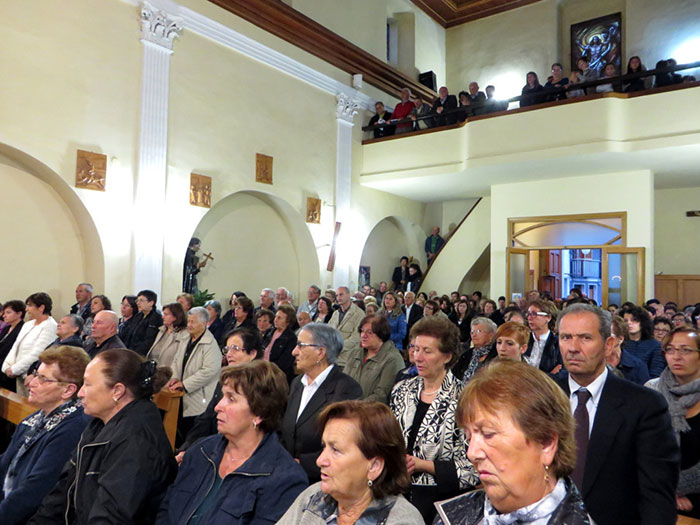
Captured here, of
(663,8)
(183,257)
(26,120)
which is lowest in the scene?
(183,257)

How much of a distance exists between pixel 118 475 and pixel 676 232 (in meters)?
13.0

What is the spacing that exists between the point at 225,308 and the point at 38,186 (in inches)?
150

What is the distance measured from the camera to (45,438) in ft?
8.38

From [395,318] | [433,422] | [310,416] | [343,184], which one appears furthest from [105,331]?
[343,184]

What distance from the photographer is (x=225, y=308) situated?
9.96 metres

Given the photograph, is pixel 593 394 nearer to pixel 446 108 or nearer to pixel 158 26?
pixel 158 26

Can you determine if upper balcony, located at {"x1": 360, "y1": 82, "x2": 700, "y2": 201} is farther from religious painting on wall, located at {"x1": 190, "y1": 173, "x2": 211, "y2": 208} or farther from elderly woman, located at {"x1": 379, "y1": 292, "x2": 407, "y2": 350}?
religious painting on wall, located at {"x1": 190, "y1": 173, "x2": 211, "y2": 208}

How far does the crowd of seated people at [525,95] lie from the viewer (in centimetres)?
904

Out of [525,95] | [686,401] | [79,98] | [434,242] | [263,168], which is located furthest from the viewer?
[434,242]

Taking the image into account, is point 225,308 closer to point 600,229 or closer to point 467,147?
point 467,147

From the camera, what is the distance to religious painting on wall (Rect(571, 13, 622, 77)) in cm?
1298

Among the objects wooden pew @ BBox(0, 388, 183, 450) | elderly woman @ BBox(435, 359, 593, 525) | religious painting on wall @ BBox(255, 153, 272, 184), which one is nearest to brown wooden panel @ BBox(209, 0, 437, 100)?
religious painting on wall @ BBox(255, 153, 272, 184)

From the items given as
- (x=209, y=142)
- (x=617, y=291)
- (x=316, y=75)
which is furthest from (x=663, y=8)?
(x=209, y=142)

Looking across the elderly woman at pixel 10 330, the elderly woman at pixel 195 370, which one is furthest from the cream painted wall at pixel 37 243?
the elderly woman at pixel 195 370
